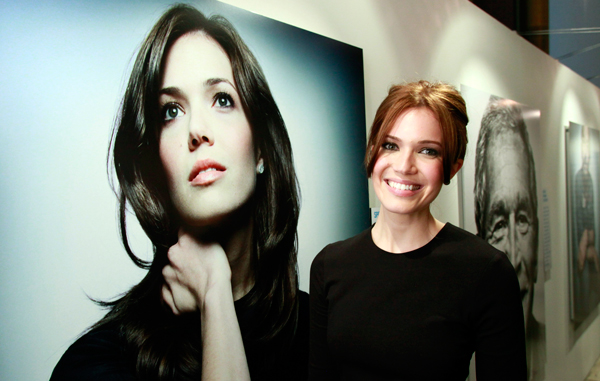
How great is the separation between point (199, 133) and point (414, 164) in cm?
60

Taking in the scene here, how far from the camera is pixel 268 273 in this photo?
4.35 ft

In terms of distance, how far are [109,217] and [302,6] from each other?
1028mm

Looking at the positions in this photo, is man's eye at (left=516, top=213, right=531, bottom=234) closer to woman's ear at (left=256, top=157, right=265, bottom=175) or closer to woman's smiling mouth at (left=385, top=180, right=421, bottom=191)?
woman's smiling mouth at (left=385, top=180, right=421, bottom=191)

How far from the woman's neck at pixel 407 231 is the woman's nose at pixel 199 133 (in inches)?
21.6

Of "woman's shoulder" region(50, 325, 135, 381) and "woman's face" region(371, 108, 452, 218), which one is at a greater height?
"woman's face" region(371, 108, 452, 218)

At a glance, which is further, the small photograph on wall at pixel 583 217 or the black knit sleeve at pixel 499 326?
the small photograph on wall at pixel 583 217

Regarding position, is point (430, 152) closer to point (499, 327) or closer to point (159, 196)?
point (499, 327)

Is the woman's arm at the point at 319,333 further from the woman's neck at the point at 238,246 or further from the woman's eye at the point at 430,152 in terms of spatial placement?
the woman's eye at the point at 430,152

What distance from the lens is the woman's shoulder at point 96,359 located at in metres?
0.89

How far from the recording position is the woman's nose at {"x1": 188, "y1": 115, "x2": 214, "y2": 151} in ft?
3.62

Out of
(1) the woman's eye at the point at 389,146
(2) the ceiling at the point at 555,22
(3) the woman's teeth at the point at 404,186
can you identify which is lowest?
(3) the woman's teeth at the point at 404,186

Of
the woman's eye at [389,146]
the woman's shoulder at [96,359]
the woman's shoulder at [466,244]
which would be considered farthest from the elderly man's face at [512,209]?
the woman's shoulder at [96,359]

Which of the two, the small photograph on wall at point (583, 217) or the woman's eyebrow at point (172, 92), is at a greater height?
the woman's eyebrow at point (172, 92)

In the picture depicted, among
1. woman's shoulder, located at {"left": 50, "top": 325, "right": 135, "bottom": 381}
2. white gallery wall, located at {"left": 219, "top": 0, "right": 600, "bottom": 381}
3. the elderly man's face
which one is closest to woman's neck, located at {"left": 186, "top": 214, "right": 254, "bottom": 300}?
woman's shoulder, located at {"left": 50, "top": 325, "right": 135, "bottom": 381}
